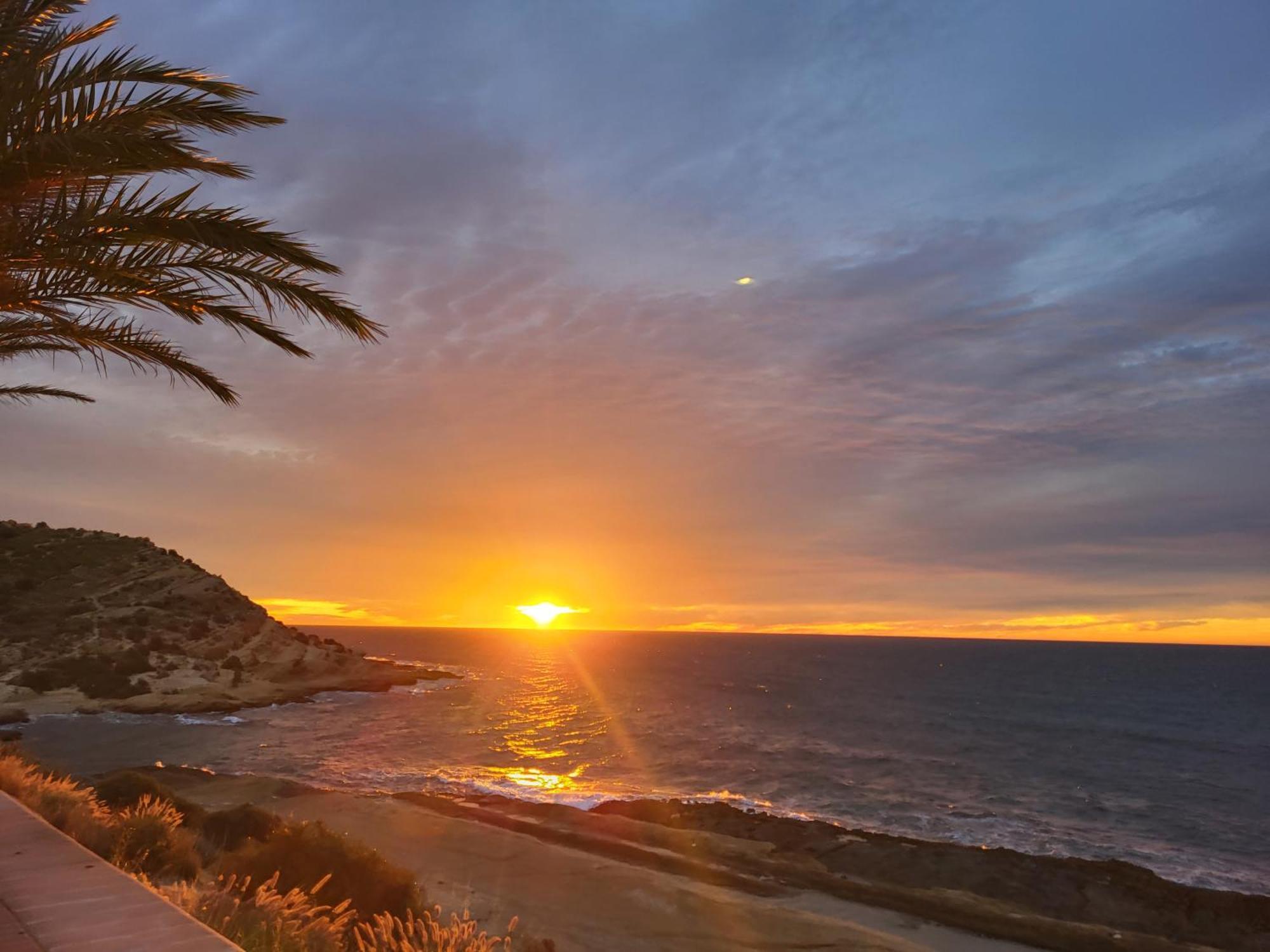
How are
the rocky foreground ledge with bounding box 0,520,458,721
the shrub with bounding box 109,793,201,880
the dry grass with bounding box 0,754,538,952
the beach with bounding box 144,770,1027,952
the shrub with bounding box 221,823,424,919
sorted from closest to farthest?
1. the dry grass with bounding box 0,754,538,952
2. the shrub with bounding box 109,793,201,880
3. the shrub with bounding box 221,823,424,919
4. the beach with bounding box 144,770,1027,952
5. the rocky foreground ledge with bounding box 0,520,458,721

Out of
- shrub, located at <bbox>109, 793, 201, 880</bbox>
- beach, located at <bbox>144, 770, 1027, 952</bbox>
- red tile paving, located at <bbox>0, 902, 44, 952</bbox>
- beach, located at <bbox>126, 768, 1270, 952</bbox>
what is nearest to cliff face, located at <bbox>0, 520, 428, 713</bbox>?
beach, located at <bbox>126, 768, 1270, 952</bbox>

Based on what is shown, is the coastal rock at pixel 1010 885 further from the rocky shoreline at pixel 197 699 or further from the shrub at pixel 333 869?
the rocky shoreline at pixel 197 699

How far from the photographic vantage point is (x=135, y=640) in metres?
61.1

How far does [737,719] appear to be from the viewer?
2606 inches

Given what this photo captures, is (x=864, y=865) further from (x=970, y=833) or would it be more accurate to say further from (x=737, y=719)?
(x=737, y=719)

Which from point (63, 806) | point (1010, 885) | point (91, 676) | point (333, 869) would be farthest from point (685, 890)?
point (91, 676)

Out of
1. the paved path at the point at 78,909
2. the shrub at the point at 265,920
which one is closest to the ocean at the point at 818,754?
the shrub at the point at 265,920

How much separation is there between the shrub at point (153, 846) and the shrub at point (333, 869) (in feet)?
5.69

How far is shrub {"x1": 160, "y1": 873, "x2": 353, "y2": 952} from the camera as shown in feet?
20.0

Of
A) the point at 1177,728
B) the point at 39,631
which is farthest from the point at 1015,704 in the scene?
the point at 39,631

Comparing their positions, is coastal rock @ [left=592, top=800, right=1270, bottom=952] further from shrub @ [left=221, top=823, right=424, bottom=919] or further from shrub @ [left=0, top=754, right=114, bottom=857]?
shrub @ [left=0, top=754, right=114, bottom=857]

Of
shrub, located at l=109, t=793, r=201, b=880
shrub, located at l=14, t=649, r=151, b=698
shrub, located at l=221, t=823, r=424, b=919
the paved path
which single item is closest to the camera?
the paved path

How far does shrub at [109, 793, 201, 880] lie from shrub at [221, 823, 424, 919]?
1734mm

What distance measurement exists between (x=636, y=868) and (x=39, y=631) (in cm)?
5927
